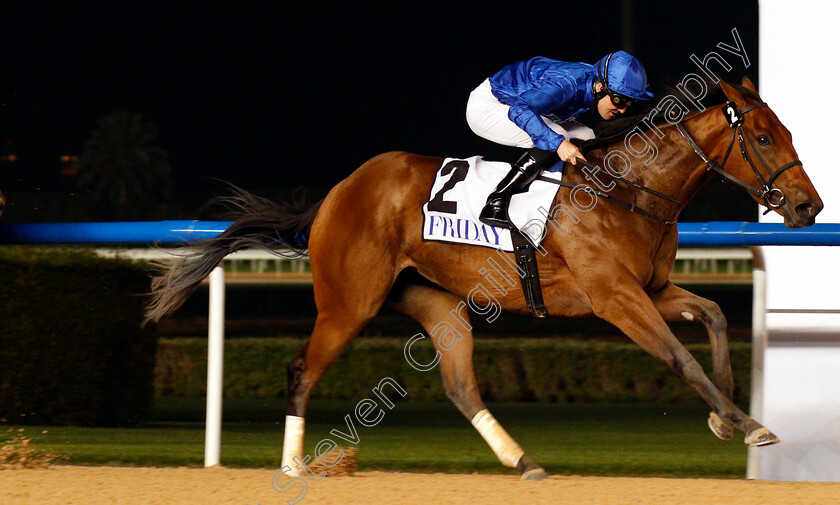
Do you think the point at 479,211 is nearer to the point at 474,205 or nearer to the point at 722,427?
the point at 474,205

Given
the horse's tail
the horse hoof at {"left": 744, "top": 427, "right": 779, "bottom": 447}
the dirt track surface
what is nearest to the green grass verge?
→ the dirt track surface

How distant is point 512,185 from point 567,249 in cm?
26

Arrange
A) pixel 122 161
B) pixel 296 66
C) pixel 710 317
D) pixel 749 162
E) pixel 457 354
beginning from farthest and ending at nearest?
pixel 122 161 → pixel 296 66 → pixel 457 354 → pixel 710 317 → pixel 749 162

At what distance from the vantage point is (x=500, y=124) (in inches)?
130

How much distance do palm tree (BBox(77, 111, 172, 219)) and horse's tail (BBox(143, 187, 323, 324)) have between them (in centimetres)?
3658

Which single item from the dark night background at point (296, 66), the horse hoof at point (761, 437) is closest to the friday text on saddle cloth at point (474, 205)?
the horse hoof at point (761, 437)

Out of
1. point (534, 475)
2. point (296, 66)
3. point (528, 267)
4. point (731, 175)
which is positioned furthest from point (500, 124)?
point (296, 66)

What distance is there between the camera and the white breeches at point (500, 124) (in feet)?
10.8

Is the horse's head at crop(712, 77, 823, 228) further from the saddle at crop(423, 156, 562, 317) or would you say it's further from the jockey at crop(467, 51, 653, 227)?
the saddle at crop(423, 156, 562, 317)

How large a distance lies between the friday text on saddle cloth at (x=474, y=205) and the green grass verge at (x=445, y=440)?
0.90 metres

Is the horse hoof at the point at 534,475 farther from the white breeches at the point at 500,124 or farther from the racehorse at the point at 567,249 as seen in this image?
the white breeches at the point at 500,124

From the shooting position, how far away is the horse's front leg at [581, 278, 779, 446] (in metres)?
2.70

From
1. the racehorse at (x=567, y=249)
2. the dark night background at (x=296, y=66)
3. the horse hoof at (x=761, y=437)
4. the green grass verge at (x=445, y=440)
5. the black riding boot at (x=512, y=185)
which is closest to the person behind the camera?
the horse hoof at (x=761, y=437)

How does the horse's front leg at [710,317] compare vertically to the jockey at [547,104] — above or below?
below
